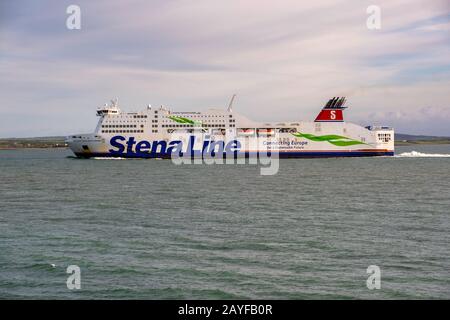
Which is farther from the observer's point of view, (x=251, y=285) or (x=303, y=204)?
(x=303, y=204)

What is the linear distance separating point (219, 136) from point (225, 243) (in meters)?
58.9

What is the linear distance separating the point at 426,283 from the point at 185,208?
16.1 meters

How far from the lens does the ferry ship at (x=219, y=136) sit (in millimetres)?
77375

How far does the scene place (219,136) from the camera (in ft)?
257

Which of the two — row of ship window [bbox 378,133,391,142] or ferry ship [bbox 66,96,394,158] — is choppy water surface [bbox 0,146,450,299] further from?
row of ship window [bbox 378,133,391,142]

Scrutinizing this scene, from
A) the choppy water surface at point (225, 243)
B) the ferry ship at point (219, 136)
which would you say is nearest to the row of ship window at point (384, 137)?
the ferry ship at point (219, 136)

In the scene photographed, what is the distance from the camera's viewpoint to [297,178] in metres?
48.9

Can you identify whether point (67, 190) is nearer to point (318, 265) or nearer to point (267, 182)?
point (267, 182)

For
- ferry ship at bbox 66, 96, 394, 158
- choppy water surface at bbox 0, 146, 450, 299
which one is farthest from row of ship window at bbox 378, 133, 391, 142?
choppy water surface at bbox 0, 146, 450, 299

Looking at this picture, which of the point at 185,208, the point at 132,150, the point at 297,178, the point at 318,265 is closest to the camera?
the point at 318,265

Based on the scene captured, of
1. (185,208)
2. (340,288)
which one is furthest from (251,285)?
(185,208)

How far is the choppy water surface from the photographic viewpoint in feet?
48.5

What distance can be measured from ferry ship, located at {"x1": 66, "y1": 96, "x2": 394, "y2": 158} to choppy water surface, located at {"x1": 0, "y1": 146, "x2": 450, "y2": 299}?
40.4 meters

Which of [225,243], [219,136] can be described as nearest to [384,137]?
[219,136]
